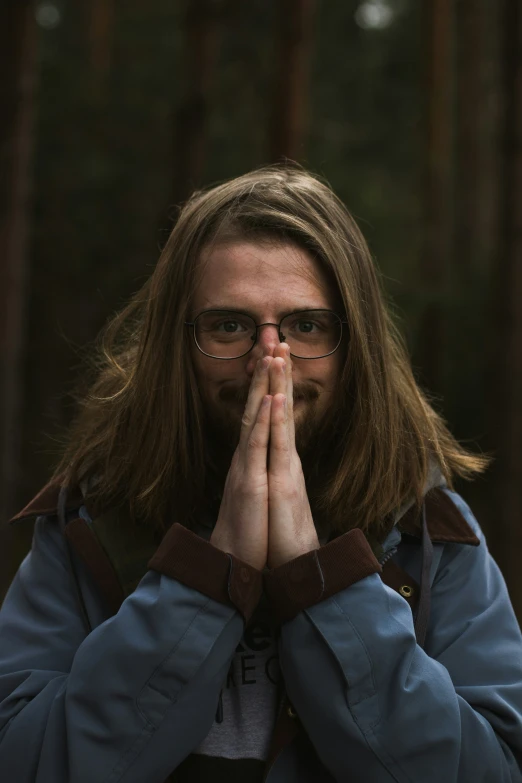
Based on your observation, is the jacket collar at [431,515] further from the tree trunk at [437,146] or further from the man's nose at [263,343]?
the tree trunk at [437,146]

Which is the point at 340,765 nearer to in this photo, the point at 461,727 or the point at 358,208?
the point at 461,727

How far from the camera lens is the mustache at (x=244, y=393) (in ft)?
7.98

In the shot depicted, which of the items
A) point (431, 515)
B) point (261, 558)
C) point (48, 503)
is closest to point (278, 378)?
point (261, 558)

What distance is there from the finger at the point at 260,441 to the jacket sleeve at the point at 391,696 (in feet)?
1.21

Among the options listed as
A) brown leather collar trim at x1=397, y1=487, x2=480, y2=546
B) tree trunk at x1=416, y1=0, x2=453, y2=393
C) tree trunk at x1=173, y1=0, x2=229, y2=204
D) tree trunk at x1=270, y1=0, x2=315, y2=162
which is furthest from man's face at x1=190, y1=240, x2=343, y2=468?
tree trunk at x1=416, y1=0, x2=453, y2=393

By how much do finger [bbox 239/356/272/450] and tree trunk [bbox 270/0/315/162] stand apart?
753 centimetres

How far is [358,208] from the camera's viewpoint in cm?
1240

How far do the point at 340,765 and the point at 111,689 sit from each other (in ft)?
1.78

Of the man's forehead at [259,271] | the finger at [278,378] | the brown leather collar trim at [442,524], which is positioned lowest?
the brown leather collar trim at [442,524]

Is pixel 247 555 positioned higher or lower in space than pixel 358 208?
lower

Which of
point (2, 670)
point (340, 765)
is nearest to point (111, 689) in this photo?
point (2, 670)

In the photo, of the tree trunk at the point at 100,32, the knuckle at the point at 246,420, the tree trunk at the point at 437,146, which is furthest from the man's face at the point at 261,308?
the tree trunk at the point at 100,32

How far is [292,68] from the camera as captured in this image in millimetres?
9891

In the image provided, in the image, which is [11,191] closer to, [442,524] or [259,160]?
[259,160]
